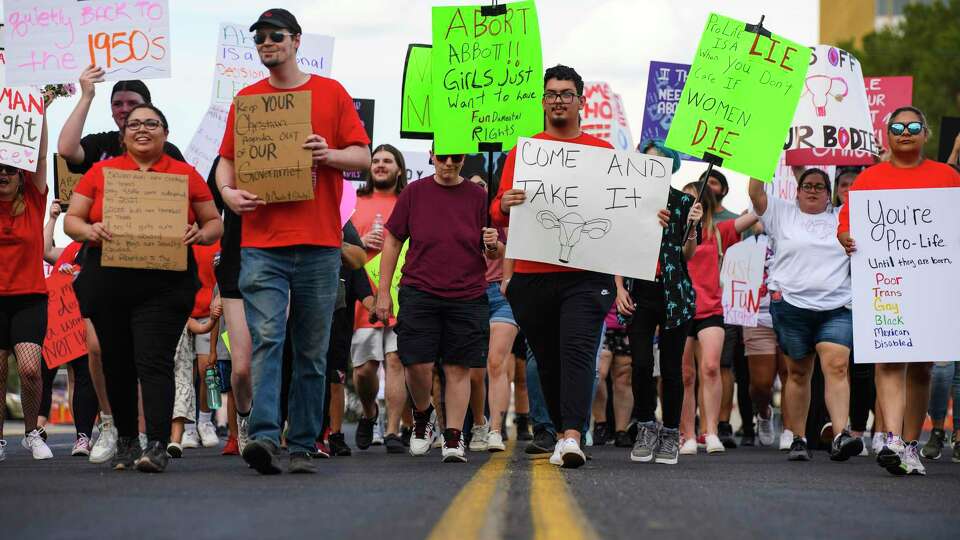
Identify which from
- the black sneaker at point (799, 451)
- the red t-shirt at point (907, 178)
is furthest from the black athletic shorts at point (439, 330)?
the red t-shirt at point (907, 178)

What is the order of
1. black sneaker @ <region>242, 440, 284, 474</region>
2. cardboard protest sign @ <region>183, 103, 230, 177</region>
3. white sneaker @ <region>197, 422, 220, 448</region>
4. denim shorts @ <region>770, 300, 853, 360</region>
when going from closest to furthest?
black sneaker @ <region>242, 440, 284, 474</region>, denim shorts @ <region>770, 300, 853, 360</region>, cardboard protest sign @ <region>183, 103, 230, 177</region>, white sneaker @ <region>197, 422, 220, 448</region>

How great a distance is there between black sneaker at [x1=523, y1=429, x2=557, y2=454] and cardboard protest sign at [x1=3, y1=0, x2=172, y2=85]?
360 centimetres

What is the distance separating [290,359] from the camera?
1041 centimetres

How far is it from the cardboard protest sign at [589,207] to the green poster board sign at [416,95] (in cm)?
446

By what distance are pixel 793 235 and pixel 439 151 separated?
251 centimetres

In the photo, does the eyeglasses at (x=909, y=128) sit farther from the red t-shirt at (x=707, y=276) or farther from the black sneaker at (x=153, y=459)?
the black sneaker at (x=153, y=459)

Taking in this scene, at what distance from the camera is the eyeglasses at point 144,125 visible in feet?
28.6

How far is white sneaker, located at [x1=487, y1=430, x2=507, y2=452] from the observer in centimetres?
1188

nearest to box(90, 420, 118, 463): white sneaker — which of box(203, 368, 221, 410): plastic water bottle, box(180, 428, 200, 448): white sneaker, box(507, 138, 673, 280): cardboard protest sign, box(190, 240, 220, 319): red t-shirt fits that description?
box(190, 240, 220, 319): red t-shirt

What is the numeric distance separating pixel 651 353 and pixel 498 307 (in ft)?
7.41

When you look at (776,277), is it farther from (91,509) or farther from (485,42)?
(91,509)

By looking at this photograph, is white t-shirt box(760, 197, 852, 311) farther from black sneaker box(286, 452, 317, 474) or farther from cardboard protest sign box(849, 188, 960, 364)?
black sneaker box(286, 452, 317, 474)

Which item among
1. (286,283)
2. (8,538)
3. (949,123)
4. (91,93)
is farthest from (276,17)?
(949,123)

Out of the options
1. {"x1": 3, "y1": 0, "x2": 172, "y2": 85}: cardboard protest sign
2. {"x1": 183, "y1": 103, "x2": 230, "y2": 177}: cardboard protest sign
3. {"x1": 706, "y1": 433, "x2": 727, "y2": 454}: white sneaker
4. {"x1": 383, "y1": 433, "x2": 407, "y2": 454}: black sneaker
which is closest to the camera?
{"x1": 3, "y1": 0, "x2": 172, "y2": 85}: cardboard protest sign
